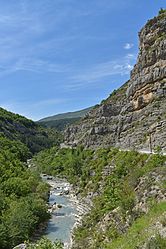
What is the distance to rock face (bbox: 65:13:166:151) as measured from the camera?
208ft

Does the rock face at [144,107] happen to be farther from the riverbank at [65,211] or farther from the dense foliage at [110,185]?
the riverbank at [65,211]

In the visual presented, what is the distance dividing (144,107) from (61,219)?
32402mm

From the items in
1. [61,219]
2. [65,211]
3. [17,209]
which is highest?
[17,209]

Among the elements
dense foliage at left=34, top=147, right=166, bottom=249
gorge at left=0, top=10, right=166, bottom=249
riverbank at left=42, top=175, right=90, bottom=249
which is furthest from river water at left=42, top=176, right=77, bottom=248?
dense foliage at left=34, top=147, right=166, bottom=249

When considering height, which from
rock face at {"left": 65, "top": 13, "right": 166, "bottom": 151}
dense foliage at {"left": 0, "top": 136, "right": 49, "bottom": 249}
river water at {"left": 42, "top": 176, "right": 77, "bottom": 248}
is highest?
rock face at {"left": 65, "top": 13, "right": 166, "bottom": 151}

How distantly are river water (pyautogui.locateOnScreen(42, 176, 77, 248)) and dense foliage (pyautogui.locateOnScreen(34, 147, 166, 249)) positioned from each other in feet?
12.1

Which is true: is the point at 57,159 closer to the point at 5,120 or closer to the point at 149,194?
the point at 5,120

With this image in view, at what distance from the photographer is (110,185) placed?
5062 cm

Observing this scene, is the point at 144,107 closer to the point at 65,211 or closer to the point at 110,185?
the point at 65,211

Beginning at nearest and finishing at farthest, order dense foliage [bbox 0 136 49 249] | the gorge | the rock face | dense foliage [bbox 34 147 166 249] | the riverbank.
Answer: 1. the gorge
2. dense foliage [bbox 34 147 166 249]
3. dense foliage [bbox 0 136 49 249]
4. the riverbank
5. the rock face

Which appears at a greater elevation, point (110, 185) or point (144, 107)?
point (144, 107)

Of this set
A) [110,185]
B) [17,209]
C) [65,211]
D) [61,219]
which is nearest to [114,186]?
[110,185]

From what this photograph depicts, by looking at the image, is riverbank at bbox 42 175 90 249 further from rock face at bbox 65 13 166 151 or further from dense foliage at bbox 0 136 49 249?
rock face at bbox 65 13 166 151

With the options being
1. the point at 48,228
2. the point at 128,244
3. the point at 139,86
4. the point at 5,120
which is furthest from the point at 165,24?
the point at 5,120
